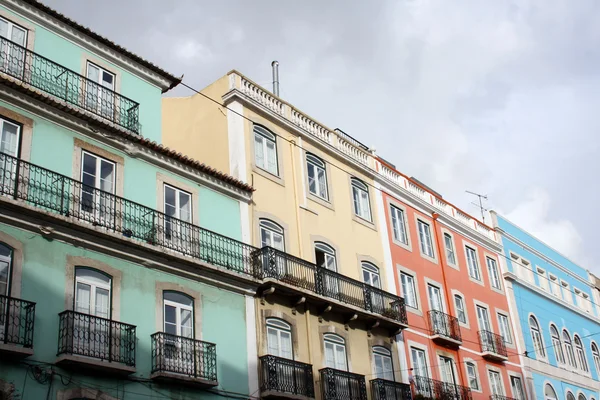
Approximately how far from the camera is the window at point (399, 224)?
31.6 m

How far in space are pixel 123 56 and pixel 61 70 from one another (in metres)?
2.45

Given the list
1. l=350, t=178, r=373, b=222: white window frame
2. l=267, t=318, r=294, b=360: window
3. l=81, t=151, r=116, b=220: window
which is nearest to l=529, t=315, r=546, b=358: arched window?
l=350, t=178, r=373, b=222: white window frame

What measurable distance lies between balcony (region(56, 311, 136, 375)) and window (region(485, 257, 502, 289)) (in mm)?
21409

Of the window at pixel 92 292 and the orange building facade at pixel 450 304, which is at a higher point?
the orange building facade at pixel 450 304

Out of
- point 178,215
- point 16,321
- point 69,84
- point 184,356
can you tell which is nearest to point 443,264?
point 178,215

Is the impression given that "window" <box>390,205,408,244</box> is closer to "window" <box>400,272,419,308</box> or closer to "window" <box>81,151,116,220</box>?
"window" <box>400,272,419,308</box>

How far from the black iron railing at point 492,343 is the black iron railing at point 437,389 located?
318 centimetres

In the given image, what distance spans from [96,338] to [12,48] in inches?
288

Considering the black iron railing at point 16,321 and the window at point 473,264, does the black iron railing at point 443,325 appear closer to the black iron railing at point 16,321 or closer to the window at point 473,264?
the window at point 473,264

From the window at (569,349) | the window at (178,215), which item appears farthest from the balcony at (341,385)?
the window at (569,349)

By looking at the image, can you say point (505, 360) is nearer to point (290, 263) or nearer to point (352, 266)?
point (352, 266)

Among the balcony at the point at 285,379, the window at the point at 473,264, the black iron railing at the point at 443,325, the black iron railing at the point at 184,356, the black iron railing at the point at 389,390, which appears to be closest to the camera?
the black iron railing at the point at 184,356

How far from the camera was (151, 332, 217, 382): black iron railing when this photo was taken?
1953 centimetres

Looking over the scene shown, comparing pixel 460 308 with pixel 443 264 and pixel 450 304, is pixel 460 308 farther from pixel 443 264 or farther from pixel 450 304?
pixel 443 264
